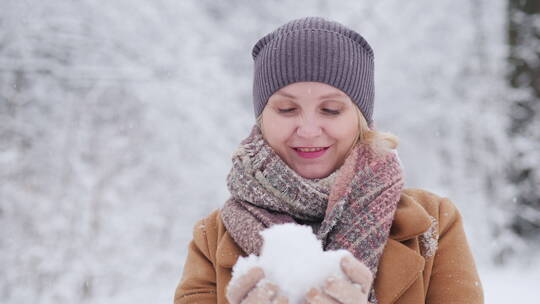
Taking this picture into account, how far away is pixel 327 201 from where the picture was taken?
1.63m

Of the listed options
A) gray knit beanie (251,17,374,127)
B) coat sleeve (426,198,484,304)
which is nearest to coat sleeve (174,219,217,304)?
gray knit beanie (251,17,374,127)

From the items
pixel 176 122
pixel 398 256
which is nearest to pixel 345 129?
pixel 398 256

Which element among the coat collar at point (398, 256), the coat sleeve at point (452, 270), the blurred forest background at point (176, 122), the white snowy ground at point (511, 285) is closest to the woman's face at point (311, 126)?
the coat collar at point (398, 256)

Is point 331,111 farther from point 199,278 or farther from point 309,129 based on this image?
point 199,278

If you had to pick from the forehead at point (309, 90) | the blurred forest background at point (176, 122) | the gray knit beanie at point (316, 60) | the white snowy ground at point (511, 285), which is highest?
the gray knit beanie at point (316, 60)

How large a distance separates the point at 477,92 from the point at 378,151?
803 centimetres

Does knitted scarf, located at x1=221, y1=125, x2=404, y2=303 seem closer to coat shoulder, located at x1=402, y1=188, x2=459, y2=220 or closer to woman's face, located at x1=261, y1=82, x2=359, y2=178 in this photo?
woman's face, located at x1=261, y1=82, x2=359, y2=178

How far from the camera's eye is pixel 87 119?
22.7 feet

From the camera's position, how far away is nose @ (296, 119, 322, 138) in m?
1.53

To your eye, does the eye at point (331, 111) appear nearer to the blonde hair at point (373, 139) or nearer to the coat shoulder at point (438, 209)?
the blonde hair at point (373, 139)

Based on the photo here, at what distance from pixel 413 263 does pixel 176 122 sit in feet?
22.3

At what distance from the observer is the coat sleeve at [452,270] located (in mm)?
1515

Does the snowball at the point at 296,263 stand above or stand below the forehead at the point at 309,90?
below

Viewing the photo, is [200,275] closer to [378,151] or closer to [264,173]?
[264,173]
